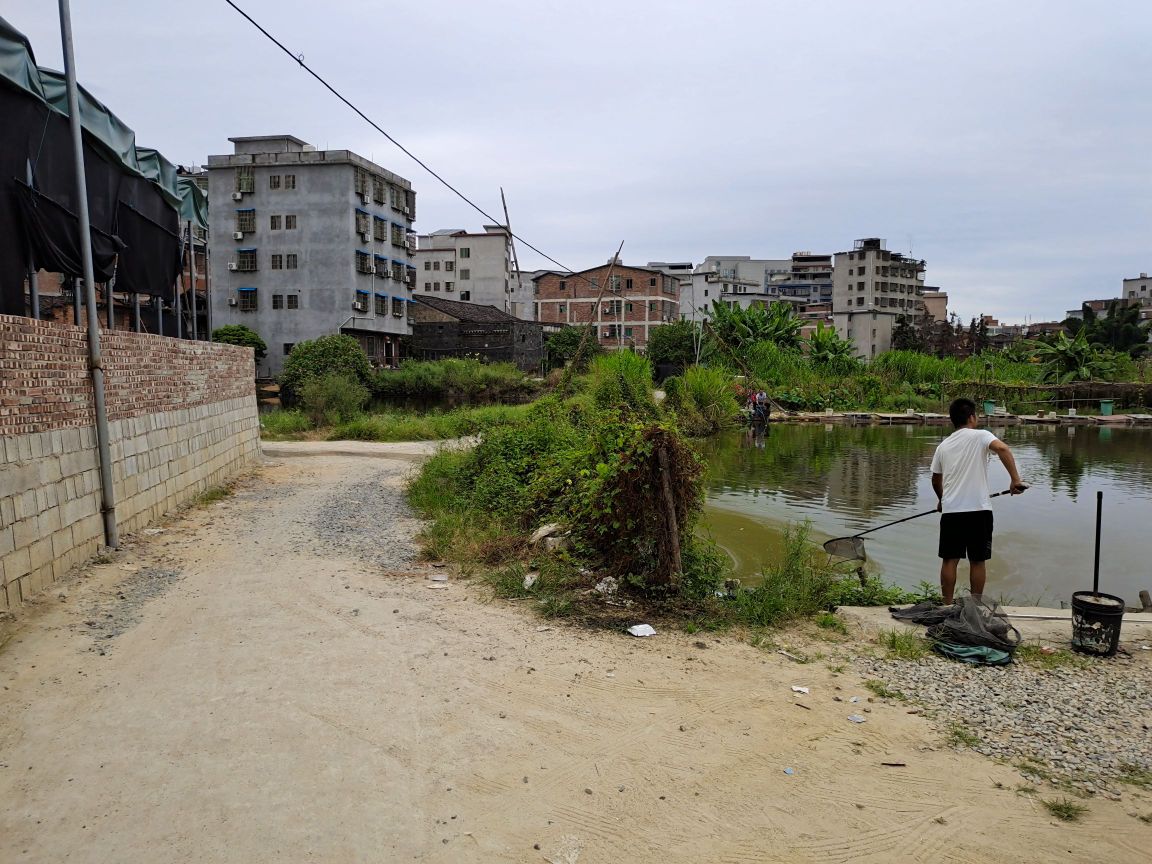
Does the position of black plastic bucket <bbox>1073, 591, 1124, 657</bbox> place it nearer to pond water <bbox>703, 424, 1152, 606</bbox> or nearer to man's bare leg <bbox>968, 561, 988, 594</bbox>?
man's bare leg <bbox>968, 561, 988, 594</bbox>

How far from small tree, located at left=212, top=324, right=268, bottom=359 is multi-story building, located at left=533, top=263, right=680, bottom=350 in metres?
30.2

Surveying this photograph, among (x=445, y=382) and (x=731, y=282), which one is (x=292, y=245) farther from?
(x=731, y=282)

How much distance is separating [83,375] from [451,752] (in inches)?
237

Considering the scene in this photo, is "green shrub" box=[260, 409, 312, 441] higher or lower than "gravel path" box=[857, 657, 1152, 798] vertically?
higher

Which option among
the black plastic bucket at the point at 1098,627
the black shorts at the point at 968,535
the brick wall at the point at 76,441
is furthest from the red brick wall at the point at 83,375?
the black plastic bucket at the point at 1098,627

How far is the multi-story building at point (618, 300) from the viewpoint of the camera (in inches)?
2552

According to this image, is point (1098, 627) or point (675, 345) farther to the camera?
point (675, 345)

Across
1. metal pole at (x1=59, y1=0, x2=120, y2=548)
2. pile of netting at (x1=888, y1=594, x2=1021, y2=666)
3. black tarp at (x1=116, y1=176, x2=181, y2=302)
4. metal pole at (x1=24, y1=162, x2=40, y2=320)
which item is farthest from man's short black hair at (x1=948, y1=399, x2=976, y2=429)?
black tarp at (x1=116, y1=176, x2=181, y2=302)

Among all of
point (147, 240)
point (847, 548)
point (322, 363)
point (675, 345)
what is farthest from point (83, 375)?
point (675, 345)

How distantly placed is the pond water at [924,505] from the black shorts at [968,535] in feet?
7.33

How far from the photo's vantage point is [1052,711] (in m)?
4.63

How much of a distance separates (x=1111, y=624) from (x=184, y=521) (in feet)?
32.6

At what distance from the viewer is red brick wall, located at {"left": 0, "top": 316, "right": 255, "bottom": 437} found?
20.8 feet

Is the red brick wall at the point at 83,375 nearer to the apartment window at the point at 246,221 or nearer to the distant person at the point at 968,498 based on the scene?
the distant person at the point at 968,498
